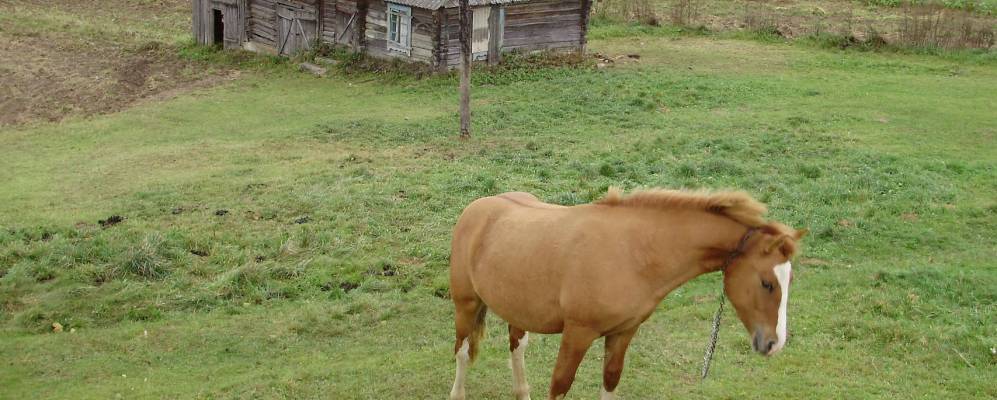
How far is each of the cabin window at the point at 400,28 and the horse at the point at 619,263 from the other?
1836cm

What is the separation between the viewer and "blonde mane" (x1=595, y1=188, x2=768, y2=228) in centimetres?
620

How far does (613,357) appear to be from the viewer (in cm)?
693

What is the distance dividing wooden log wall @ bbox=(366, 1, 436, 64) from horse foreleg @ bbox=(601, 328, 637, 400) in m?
18.5

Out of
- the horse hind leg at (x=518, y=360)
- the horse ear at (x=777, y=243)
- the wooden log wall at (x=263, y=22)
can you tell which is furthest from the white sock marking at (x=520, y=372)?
the wooden log wall at (x=263, y=22)

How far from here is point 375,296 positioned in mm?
10938

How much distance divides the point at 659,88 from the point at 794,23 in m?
11.2

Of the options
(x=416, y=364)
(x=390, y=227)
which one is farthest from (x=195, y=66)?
(x=416, y=364)

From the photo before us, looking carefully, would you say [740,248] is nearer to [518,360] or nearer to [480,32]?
[518,360]

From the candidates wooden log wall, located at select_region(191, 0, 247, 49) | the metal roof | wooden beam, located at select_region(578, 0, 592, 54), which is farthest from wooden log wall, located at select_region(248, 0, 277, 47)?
wooden beam, located at select_region(578, 0, 592, 54)

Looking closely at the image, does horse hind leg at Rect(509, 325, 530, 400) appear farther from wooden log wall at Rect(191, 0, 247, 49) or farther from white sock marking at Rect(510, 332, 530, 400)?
wooden log wall at Rect(191, 0, 247, 49)

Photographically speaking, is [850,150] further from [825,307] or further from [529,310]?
[529,310]

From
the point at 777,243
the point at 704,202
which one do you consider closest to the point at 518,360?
the point at 704,202

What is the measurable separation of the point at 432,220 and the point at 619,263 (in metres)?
7.27

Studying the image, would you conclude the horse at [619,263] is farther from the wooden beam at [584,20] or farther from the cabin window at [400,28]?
the wooden beam at [584,20]
